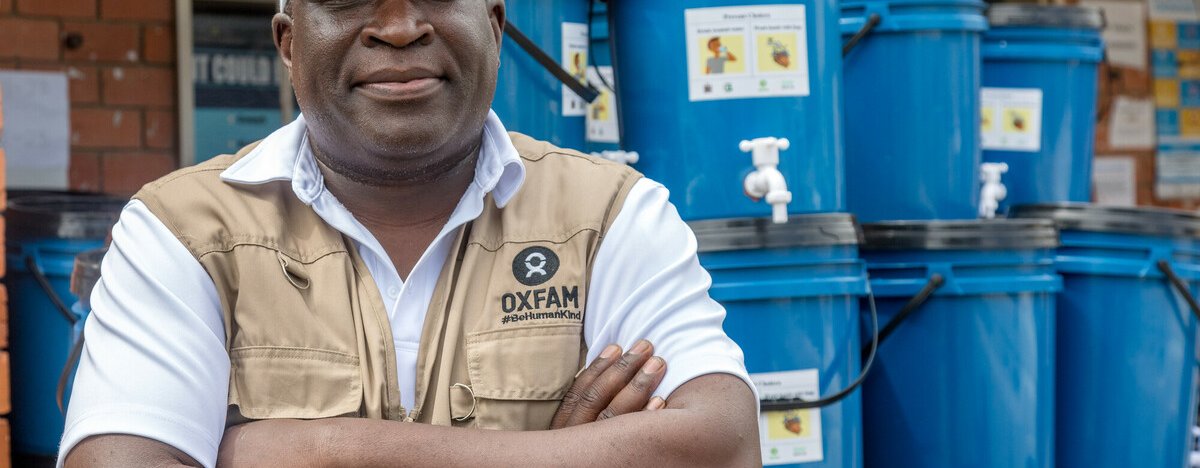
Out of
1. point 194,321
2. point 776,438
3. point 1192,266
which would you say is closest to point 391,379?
point 194,321

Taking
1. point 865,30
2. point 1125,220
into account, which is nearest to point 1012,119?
point 1125,220

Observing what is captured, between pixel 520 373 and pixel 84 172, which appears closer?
pixel 520 373

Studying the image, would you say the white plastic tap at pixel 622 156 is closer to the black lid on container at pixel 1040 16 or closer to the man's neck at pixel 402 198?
the man's neck at pixel 402 198

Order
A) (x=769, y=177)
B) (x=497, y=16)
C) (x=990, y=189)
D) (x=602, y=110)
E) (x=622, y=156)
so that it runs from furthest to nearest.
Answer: (x=990, y=189)
(x=602, y=110)
(x=622, y=156)
(x=769, y=177)
(x=497, y=16)

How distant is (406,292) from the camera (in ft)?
5.90

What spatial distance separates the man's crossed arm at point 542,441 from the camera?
1.61 meters

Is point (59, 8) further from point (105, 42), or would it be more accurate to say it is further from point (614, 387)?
point (614, 387)

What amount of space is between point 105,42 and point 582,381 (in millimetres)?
2647

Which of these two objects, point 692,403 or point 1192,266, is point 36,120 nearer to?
point 692,403

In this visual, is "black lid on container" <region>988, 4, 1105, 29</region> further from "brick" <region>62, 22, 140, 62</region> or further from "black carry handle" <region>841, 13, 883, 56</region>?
"brick" <region>62, 22, 140, 62</region>

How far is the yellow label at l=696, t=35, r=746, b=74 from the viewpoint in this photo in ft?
9.59

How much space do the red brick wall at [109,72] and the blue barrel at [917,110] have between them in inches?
77.4

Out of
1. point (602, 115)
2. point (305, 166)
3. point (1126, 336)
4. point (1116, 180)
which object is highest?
point (602, 115)

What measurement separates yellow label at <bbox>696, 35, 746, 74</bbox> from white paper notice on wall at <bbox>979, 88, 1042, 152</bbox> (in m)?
1.16
